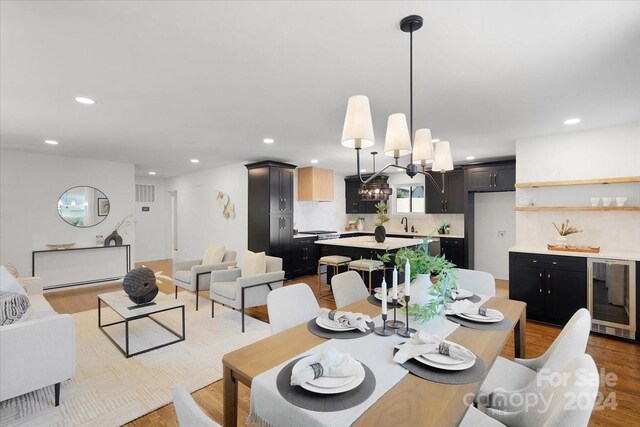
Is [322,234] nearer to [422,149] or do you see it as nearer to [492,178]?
[492,178]

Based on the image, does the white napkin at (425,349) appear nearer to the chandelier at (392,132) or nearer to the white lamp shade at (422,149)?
the chandelier at (392,132)

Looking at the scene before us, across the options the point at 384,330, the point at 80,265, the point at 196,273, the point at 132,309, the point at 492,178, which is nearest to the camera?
the point at 384,330

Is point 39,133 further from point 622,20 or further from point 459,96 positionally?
point 622,20

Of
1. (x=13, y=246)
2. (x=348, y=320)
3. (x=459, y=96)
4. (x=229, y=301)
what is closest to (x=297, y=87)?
(x=459, y=96)

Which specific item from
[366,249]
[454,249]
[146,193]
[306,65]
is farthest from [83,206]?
[454,249]

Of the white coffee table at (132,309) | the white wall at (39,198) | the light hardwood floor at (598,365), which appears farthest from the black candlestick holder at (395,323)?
the white wall at (39,198)

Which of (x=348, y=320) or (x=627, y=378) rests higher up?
(x=348, y=320)

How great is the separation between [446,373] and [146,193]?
981cm

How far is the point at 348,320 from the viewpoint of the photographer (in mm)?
1749

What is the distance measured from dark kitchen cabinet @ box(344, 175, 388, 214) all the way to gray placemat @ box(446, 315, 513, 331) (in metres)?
6.66

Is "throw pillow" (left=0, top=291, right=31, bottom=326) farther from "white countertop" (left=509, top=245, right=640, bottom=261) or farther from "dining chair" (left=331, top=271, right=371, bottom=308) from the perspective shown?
"white countertop" (left=509, top=245, right=640, bottom=261)

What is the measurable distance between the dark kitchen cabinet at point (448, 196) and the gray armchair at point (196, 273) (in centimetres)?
464

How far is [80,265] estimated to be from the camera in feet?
20.1

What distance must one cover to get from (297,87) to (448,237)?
542cm
